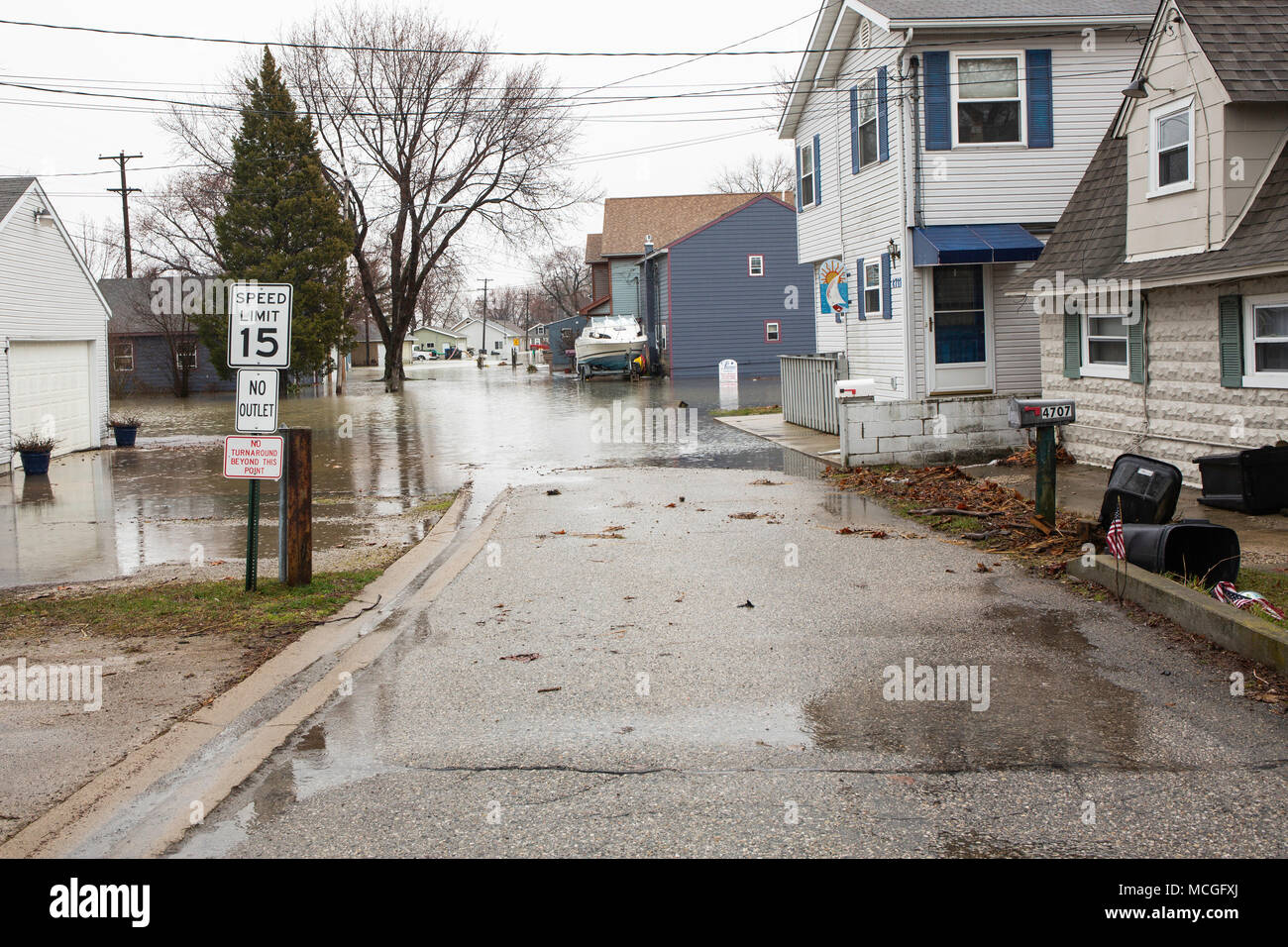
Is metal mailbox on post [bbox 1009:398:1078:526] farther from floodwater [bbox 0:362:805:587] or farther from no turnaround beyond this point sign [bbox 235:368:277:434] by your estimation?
floodwater [bbox 0:362:805:587]

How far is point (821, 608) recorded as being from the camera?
8586mm

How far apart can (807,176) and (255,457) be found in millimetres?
19418

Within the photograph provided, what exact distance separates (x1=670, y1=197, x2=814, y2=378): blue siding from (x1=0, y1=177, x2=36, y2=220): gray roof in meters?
31.2

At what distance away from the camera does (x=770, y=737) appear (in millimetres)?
5719

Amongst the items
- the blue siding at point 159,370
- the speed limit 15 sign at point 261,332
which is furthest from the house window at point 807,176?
the blue siding at point 159,370

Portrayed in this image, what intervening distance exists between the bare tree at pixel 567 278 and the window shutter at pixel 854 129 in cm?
9242

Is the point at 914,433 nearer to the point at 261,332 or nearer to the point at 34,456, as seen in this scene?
the point at 261,332

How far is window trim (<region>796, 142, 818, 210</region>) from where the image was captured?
25.6m

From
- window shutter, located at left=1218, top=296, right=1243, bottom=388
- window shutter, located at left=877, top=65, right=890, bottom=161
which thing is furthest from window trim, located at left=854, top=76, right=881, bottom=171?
window shutter, located at left=1218, top=296, right=1243, bottom=388

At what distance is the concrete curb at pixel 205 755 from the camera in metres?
4.79

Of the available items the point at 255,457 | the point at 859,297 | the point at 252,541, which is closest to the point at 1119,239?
the point at 859,297

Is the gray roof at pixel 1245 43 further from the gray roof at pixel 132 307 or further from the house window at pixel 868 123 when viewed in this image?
the gray roof at pixel 132 307
